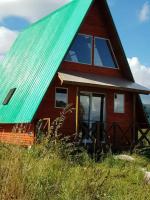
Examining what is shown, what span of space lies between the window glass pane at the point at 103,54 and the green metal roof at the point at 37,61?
5.84ft

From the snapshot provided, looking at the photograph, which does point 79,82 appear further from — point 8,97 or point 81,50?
point 8,97

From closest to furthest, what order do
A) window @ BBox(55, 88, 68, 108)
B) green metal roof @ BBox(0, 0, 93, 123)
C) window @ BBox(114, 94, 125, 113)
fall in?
green metal roof @ BBox(0, 0, 93, 123)
window @ BBox(55, 88, 68, 108)
window @ BBox(114, 94, 125, 113)

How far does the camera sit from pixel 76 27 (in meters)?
18.9

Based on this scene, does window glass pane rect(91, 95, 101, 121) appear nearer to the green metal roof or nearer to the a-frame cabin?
the a-frame cabin

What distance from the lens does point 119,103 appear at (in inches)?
829

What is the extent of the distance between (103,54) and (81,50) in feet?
4.37

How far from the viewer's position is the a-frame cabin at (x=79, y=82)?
1836 cm

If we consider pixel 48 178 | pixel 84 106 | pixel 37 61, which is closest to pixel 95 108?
pixel 84 106

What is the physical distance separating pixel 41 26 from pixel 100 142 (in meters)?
8.22

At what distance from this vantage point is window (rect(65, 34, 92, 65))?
19.6 m

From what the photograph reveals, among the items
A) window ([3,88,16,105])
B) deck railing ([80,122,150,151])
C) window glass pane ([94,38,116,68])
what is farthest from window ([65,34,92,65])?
window ([3,88,16,105])

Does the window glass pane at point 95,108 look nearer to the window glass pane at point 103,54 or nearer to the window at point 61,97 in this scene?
the window at point 61,97

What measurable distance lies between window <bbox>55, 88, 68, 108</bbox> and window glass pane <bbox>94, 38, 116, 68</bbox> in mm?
2284

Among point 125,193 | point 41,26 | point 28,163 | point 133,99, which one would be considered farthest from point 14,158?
point 41,26
